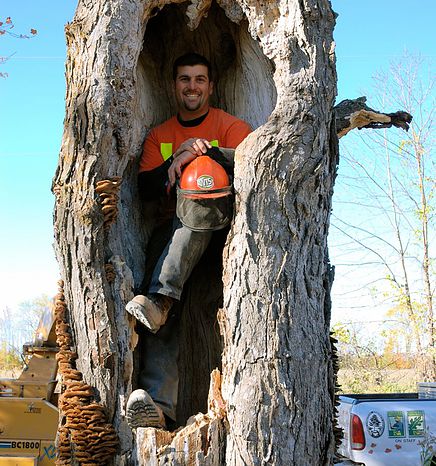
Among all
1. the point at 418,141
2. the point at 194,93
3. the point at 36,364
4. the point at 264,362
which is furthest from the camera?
the point at 418,141

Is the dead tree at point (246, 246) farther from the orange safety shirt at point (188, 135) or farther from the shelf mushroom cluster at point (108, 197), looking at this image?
the orange safety shirt at point (188, 135)

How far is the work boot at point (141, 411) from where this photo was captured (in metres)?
3.75

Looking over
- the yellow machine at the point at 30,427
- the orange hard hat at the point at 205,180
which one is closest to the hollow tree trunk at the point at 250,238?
the orange hard hat at the point at 205,180

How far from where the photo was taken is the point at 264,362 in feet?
12.0

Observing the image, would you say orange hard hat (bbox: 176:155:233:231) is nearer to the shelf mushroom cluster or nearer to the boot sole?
the shelf mushroom cluster

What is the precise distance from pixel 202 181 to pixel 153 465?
1.57 meters

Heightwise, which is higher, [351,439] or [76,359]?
[76,359]

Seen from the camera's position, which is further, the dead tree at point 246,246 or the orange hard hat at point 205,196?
the orange hard hat at point 205,196

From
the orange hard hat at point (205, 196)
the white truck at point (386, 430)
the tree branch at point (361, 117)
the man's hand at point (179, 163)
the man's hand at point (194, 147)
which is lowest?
the white truck at point (386, 430)

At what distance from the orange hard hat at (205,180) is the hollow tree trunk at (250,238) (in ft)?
0.39

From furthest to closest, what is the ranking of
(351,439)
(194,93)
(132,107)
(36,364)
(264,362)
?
(36,364)
(351,439)
(194,93)
(132,107)
(264,362)

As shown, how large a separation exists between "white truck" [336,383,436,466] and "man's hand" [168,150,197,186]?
391 cm

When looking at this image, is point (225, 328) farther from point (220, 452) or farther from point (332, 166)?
point (332, 166)

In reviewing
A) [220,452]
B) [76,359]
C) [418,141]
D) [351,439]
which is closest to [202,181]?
[76,359]
